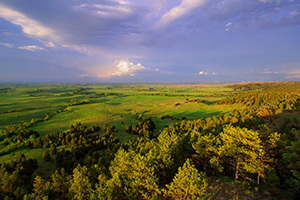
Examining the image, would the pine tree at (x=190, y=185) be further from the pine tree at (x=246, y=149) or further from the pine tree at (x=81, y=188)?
the pine tree at (x=81, y=188)

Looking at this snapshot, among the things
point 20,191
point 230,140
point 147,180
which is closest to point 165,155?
point 147,180

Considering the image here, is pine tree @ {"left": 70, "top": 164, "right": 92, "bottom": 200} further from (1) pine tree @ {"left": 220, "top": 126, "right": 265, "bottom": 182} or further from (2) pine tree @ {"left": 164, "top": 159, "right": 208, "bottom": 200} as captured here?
(1) pine tree @ {"left": 220, "top": 126, "right": 265, "bottom": 182}

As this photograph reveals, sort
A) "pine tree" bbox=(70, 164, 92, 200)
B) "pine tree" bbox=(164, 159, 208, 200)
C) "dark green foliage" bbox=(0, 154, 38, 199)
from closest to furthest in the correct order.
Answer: "pine tree" bbox=(164, 159, 208, 200) → "pine tree" bbox=(70, 164, 92, 200) → "dark green foliage" bbox=(0, 154, 38, 199)

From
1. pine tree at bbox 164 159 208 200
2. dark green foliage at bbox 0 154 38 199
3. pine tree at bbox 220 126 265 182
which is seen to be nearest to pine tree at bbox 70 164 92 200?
dark green foliage at bbox 0 154 38 199

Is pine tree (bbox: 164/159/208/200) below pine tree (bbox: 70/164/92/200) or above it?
above

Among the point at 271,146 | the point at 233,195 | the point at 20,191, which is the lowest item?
the point at 20,191

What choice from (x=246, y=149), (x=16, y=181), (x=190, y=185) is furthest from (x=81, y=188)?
(x=246, y=149)

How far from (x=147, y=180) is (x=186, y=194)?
5991mm

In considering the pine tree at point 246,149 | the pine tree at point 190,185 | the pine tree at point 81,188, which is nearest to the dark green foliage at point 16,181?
the pine tree at point 81,188

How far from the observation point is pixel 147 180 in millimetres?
21156

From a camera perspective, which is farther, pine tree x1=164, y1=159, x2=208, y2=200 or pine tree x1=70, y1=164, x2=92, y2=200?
pine tree x1=70, y1=164, x2=92, y2=200

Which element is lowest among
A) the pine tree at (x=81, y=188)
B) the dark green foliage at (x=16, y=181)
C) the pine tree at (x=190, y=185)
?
the dark green foliage at (x=16, y=181)

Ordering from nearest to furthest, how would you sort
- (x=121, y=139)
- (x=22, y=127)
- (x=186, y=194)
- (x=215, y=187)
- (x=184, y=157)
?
(x=186, y=194) < (x=215, y=187) < (x=184, y=157) < (x=121, y=139) < (x=22, y=127)

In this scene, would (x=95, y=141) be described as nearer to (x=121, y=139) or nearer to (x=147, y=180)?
(x=121, y=139)
